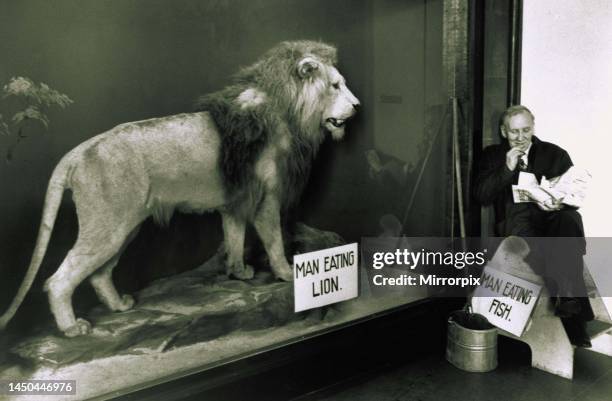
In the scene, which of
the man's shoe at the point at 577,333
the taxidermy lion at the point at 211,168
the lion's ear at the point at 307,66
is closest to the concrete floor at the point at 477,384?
the man's shoe at the point at 577,333

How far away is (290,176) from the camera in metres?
2.75

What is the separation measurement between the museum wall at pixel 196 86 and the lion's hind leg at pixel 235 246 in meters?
0.06

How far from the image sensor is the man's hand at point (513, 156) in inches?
122

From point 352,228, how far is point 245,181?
751mm

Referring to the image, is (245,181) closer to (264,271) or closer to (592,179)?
(264,271)

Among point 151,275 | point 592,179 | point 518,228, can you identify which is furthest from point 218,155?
point 592,179

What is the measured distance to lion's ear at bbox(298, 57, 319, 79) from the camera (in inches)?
106

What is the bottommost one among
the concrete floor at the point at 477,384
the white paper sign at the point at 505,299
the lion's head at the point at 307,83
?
the concrete floor at the point at 477,384

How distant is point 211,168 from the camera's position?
2.49m

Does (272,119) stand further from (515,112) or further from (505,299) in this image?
(505,299)

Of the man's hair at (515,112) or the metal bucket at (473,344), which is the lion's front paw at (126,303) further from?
the man's hair at (515,112)

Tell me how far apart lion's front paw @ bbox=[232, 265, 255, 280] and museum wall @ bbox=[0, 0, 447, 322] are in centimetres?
20

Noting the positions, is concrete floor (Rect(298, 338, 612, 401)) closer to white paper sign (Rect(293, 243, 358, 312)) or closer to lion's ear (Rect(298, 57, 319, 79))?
white paper sign (Rect(293, 243, 358, 312))

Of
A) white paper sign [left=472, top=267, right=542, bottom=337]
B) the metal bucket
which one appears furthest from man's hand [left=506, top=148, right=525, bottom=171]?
the metal bucket
